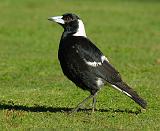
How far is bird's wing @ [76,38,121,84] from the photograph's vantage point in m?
10.1

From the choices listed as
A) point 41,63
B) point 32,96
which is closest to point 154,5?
point 41,63

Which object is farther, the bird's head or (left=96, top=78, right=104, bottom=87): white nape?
the bird's head

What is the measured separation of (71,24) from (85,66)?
0.81m

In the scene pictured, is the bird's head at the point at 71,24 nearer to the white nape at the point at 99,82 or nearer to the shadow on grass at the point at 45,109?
the white nape at the point at 99,82

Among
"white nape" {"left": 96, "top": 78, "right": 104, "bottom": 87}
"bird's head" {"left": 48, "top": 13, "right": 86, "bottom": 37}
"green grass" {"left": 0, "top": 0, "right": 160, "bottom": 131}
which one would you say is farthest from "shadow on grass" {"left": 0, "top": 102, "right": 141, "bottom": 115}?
"bird's head" {"left": 48, "top": 13, "right": 86, "bottom": 37}

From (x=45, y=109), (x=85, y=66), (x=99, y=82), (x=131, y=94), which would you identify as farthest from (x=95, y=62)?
(x=45, y=109)

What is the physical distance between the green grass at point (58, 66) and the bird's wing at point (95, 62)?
0.62 m

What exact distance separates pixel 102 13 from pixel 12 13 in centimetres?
420

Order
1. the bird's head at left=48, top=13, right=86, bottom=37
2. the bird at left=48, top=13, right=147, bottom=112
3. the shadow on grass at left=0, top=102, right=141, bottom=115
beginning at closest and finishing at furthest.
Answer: the bird at left=48, top=13, right=147, bottom=112 < the bird's head at left=48, top=13, right=86, bottom=37 < the shadow on grass at left=0, top=102, right=141, bottom=115

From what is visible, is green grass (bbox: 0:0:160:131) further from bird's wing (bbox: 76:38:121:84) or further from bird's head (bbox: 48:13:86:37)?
bird's head (bbox: 48:13:86:37)

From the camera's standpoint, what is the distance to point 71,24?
10.4 m

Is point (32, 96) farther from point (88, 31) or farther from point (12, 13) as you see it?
point (12, 13)

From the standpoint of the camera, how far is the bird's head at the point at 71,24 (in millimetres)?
10359

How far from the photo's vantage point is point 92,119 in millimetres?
9805
